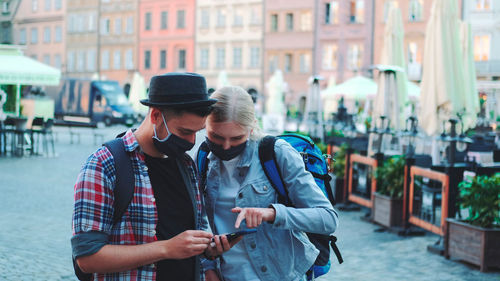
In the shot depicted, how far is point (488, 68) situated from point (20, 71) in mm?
30542

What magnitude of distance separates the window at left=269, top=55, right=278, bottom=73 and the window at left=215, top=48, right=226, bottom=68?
15.6ft

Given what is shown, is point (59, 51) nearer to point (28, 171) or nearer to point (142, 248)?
point (28, 171)

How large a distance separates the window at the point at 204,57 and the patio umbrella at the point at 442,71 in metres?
42.8

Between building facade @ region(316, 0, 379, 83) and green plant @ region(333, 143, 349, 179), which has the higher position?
building facade @ region(316, 0, 379, 83)

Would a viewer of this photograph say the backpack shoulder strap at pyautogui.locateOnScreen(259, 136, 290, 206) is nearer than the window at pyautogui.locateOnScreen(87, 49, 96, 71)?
Yes

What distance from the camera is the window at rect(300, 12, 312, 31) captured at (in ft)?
163

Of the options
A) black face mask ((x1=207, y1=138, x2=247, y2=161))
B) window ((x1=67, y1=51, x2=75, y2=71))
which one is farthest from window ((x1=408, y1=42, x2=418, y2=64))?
black face mask ((x1=207, y1=138, x2=247, y2=161))

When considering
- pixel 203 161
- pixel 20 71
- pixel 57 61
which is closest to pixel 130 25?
pixel 57 61

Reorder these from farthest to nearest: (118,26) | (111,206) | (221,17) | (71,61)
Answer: (71,61)
(118,26)
(221,17)
(111,206)

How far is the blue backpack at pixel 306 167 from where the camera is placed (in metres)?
2.74

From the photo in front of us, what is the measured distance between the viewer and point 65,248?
24.8 feet

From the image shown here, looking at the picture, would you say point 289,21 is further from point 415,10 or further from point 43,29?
point 43,29

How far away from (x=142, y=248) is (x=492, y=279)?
17.0 feet

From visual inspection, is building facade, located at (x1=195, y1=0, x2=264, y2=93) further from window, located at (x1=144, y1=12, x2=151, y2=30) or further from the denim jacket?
the denim jacket
